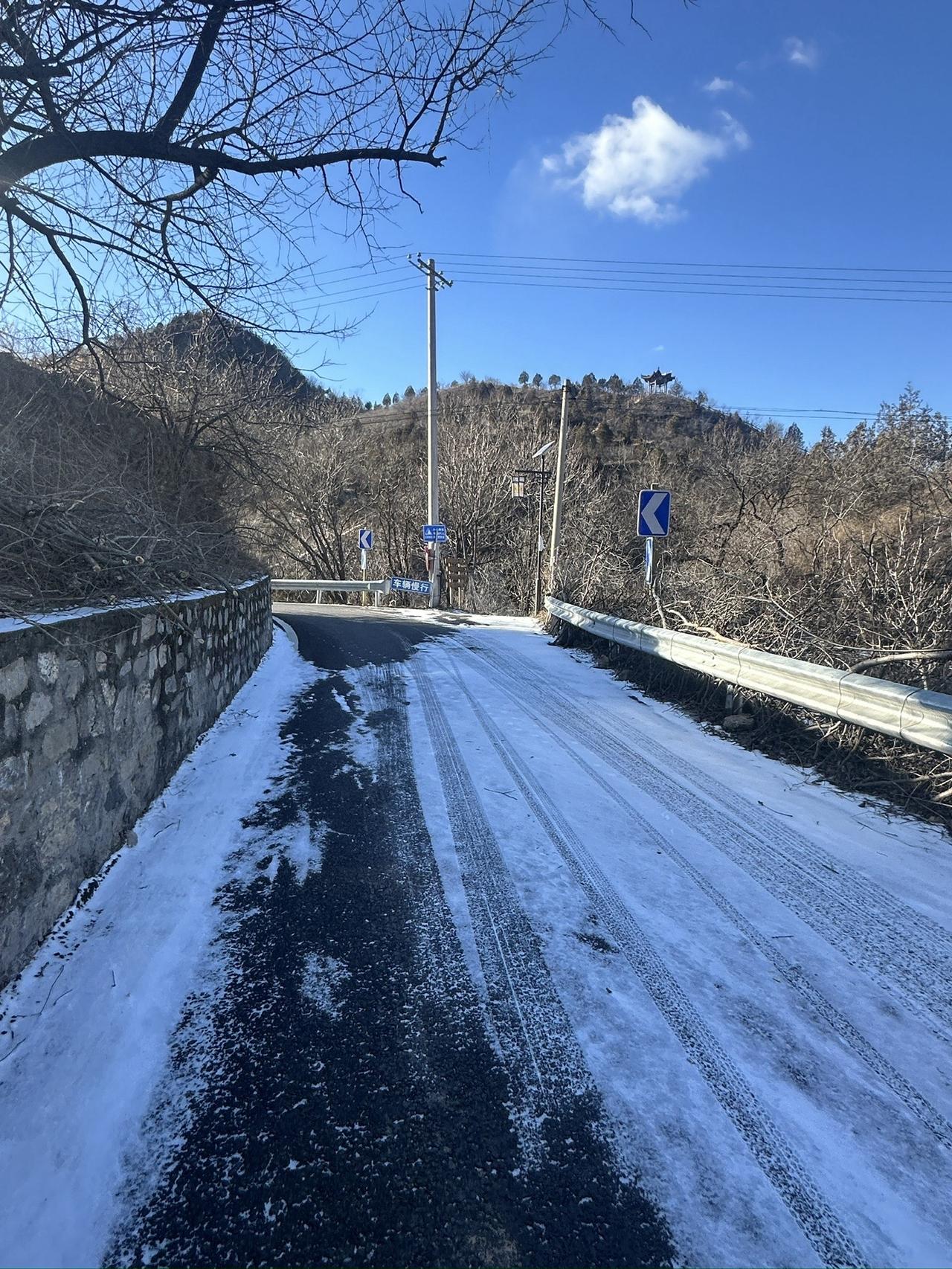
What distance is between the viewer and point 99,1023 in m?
2.10

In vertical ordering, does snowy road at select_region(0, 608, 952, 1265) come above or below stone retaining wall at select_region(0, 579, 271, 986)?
below

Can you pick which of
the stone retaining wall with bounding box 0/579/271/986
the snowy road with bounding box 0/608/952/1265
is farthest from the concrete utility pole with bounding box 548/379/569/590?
the snowy road with bounding box 0/608/952/1265

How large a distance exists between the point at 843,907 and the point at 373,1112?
228 cm

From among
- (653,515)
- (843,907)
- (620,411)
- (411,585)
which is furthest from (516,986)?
(620,411)

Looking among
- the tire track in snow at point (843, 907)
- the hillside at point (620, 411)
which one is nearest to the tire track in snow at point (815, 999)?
the tire track in snow at point (843, 907)

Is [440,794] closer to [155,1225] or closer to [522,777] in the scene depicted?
[522,777]

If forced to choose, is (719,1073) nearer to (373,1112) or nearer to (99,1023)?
(373,1112)

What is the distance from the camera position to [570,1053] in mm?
2033

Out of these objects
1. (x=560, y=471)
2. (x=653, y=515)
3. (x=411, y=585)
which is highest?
(x=560, y=471)

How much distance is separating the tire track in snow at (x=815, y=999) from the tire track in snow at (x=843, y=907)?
0.86 feet

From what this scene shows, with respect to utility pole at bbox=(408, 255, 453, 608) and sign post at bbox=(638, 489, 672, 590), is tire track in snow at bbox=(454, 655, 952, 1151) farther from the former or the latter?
utility pole at bbox=(408, 255, 453, 608)

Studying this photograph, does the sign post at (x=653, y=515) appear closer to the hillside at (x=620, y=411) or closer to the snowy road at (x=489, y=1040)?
the snowy road at (x=489, y=1040)

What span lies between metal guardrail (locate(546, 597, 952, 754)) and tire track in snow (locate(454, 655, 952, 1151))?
1.71 metres

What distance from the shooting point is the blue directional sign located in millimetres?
8633
